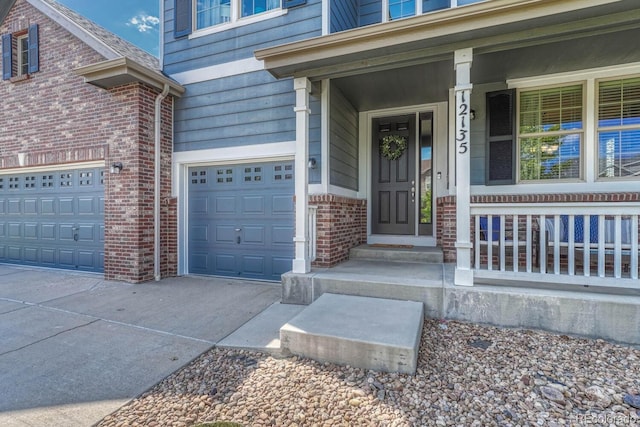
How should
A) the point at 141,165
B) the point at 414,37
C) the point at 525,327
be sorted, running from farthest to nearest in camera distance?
the point at 141,165, the point at 414,37, the point at 525,327

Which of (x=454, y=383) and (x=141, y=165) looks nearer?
(x=454, y=383)

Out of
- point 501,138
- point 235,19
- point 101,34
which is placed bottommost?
point 501,138

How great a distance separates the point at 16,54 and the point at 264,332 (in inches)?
305

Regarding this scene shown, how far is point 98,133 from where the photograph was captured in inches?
218

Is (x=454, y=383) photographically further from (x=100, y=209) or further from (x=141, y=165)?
(x=100, y=209)

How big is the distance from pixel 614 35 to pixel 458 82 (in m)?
1.77

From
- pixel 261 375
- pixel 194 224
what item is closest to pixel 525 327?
pixel 261 375

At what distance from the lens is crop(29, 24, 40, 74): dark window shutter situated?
607 centimetres

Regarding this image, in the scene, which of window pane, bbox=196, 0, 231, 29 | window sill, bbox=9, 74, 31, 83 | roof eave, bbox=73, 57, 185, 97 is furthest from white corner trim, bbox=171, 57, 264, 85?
window sill, bbox=9, 74, 31, 83

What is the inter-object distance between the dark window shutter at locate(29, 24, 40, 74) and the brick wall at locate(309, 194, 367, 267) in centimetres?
598

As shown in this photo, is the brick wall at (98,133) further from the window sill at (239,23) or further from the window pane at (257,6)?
the window pane at (257,6)

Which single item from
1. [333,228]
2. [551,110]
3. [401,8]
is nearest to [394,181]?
[333,228]

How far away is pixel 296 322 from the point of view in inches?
113

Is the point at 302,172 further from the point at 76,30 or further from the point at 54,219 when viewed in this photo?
the point at 54,219
